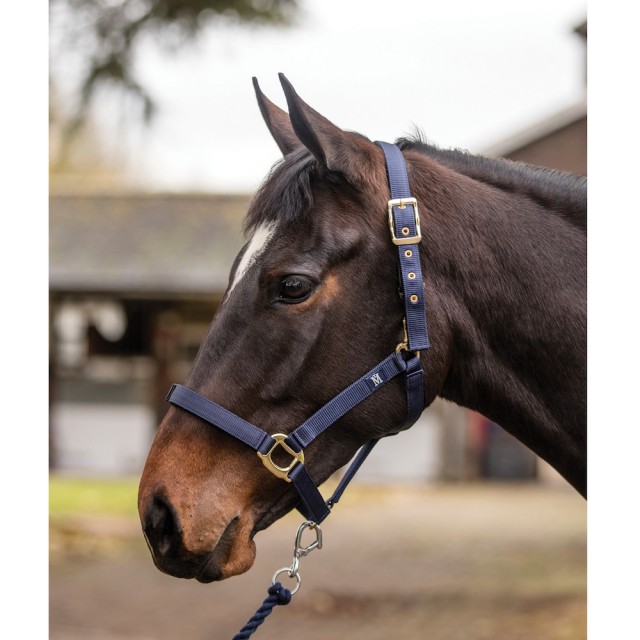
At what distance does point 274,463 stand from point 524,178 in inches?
39.7

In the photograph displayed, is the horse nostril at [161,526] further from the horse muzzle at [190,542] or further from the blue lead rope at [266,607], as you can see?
the blue lead rope at [266,607]

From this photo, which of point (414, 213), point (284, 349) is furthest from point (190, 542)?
point (414, 213)

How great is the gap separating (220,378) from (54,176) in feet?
53.0

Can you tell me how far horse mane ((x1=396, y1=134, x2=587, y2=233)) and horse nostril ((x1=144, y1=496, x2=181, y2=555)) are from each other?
3.63 ft

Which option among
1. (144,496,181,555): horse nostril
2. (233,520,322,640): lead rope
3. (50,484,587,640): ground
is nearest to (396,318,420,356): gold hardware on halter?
(233,520,322,640): lead rope

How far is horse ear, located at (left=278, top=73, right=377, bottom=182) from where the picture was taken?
1.65 metres

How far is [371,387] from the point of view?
1.76 meters

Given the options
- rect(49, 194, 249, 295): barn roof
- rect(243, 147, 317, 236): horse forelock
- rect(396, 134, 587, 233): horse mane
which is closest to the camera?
rect(243, 147, 317, 236): horse forelock

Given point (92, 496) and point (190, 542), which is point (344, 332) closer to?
point (190, 542)

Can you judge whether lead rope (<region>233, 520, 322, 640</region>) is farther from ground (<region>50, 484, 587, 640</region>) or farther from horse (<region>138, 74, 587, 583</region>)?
ground (<region>50, 484, 587, 640</region>)

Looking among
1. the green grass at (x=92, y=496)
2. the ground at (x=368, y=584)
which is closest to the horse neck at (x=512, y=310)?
the ground at (x=368, y=584)

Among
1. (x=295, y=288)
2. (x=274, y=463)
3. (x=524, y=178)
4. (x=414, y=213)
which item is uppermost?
(x=524, y=178)

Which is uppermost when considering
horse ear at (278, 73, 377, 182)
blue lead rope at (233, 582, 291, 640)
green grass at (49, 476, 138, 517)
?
horse ear at (278, 73, 377, 182)

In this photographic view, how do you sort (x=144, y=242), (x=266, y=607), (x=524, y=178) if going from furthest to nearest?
1. (x=144, y=242)
2. (x=524, y=178)
3. (x=266, y=607)
